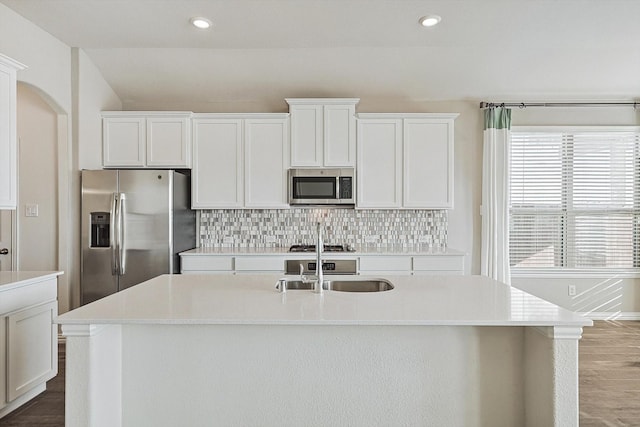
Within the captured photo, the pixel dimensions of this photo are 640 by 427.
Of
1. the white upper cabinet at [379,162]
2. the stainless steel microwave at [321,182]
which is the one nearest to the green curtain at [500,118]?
the white upper cabinet at [379,162]

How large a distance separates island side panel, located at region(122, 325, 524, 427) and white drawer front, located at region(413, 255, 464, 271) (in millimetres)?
2125

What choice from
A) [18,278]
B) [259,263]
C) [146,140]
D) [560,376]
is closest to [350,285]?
[560,376]

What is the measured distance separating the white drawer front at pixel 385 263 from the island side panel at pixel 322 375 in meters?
2.13

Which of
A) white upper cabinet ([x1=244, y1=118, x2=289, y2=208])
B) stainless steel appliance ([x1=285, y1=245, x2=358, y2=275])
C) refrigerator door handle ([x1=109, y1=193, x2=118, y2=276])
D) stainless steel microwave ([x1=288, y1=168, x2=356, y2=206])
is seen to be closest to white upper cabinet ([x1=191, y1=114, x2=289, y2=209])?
white upper cabinet ([x1=244, y1=118, x2=289, y2=208])

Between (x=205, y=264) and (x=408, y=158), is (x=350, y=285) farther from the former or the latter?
(x=408, y=158)

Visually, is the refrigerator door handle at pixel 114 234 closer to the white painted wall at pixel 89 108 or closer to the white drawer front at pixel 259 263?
the white painted wall at pixel 89 108

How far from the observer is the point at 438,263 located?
4.10 m

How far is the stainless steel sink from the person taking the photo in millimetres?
2432

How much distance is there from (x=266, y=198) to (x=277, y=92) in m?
1.19

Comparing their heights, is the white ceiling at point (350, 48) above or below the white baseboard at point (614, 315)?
above

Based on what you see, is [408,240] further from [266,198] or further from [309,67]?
[309,67]

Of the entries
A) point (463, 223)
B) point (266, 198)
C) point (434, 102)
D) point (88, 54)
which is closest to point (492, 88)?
point (434, 102)

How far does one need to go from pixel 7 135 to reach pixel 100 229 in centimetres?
148

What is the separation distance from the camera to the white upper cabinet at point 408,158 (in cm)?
435
